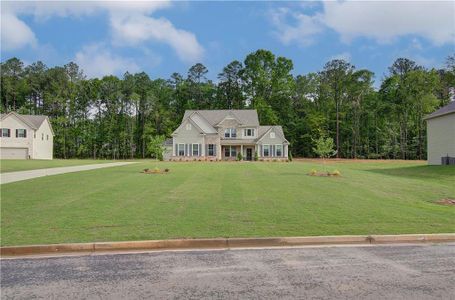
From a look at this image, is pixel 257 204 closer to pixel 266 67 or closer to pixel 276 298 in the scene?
pixel 276 298

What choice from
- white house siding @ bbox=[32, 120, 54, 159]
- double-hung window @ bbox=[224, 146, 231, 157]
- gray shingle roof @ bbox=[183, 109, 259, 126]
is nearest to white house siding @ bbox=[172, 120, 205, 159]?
gray shingle roof @ bbox=[183, 109, 259, 126]

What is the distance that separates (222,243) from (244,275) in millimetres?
1764

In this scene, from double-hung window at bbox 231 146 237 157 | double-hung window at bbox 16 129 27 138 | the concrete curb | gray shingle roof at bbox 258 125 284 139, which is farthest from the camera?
double-hung window at bbox 16 129 27 138

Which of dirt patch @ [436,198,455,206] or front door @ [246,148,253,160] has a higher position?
front door @ [246,148,253,160]

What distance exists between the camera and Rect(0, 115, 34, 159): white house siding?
49.9 m

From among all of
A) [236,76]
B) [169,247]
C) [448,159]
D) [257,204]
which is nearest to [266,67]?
[236,76]

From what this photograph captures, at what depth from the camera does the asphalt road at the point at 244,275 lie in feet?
14.5

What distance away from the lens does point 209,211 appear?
9461 mm

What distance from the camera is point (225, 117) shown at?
1921 inches

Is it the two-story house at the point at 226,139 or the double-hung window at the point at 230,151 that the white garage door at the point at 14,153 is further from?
the double-hung window at the point at 230,151

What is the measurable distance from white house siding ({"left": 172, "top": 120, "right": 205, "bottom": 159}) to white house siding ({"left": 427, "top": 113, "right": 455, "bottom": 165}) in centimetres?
2668

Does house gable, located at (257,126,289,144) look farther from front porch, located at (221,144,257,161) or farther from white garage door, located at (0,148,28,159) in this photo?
white garage door, located at (0,148,28,159)

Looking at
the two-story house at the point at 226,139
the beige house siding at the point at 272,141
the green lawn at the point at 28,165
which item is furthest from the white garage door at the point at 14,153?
the beige house siding at the point at 272,141

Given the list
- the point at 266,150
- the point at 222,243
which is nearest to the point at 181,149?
the point at 266,150
